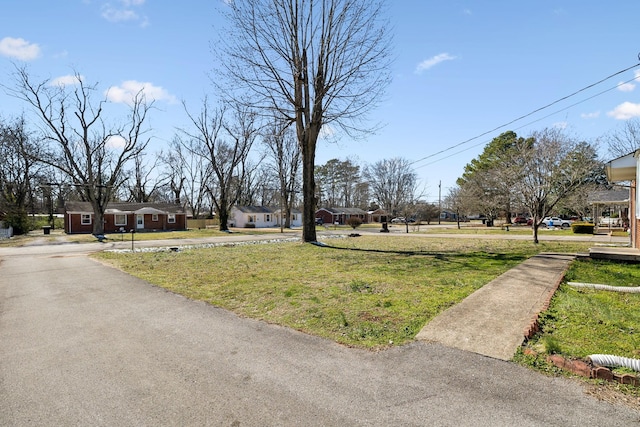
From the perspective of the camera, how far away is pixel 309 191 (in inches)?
703

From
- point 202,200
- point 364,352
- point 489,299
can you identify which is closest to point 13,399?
point 364,352

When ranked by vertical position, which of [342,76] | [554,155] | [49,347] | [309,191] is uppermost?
[342,76]

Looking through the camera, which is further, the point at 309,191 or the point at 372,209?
the point at 372,209

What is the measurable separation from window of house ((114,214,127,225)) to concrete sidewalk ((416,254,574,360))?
3991 centimetres

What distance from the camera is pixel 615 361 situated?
11.2 feet

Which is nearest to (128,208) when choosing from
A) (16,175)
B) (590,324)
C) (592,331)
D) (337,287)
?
(16,175)

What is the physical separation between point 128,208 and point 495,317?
42525 mm

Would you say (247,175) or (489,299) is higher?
(247,175)

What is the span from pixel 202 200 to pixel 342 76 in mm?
47224

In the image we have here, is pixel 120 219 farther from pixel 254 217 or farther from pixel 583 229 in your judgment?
pixel 583 229

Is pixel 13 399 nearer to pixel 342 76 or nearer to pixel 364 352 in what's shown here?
pixel 364 352

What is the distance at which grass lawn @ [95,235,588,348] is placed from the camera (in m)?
5.05

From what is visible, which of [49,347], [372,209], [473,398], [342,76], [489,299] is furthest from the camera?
[372,209]

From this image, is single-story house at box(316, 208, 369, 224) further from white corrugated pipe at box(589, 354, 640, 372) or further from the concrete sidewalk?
white corrugated pipe at box(589, 354, 640, 372)
